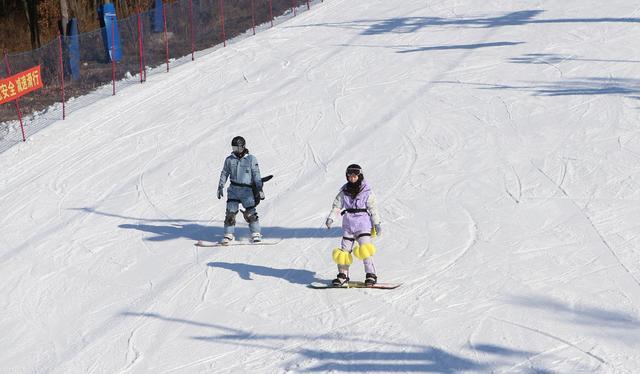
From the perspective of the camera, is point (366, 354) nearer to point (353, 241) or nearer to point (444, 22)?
point (353, 241)

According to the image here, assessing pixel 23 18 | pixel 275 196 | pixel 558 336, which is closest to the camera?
pixel 558 336

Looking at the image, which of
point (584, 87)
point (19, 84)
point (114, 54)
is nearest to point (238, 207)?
point (19, 84)

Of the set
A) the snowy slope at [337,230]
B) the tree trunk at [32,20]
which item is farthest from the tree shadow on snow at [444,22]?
the tree trunk at [32,20]

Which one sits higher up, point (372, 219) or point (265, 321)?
point (372, 219)

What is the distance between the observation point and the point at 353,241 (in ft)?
35.8

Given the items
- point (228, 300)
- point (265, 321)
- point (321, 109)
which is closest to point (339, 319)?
point (265, 321)

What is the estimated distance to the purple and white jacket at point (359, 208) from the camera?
10.7 meters

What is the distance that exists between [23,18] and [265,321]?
20.5 metres

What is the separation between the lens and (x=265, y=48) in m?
24.0

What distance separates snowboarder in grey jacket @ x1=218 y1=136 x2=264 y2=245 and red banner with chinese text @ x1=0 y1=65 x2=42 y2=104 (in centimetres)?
715

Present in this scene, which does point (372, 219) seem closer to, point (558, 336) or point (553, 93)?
point (558, 336)

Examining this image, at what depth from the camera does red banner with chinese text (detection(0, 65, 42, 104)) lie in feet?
59.6

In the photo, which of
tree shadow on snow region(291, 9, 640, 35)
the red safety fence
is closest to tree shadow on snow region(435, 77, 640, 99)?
tree shadow on snow region(291, 9, 640, 35)

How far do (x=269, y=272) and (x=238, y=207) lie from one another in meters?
1.26
